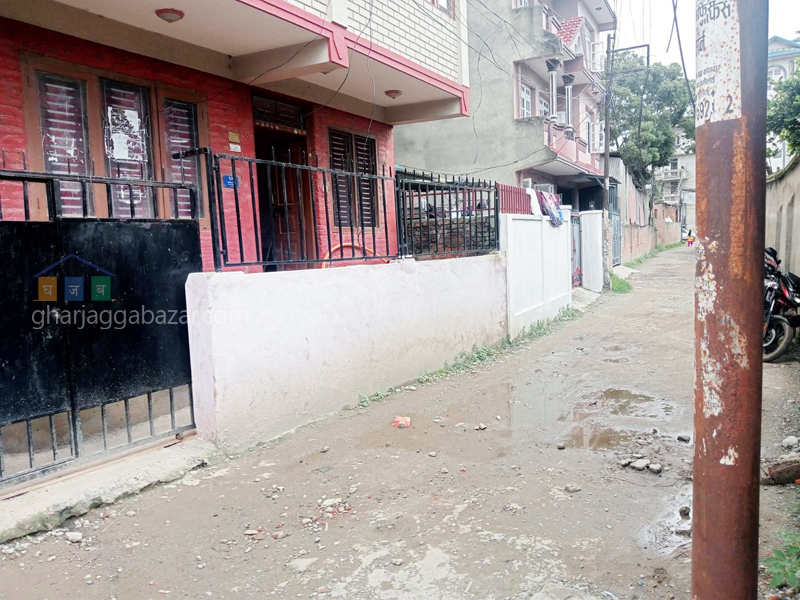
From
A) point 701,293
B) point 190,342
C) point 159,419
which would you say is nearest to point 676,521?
point 701,293

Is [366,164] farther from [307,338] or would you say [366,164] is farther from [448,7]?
[307,338]

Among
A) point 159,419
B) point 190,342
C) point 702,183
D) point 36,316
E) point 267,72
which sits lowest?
point 159,419

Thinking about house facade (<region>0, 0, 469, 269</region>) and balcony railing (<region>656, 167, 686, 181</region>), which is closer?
house facade (<region>0, 0, 469, 269</region>)

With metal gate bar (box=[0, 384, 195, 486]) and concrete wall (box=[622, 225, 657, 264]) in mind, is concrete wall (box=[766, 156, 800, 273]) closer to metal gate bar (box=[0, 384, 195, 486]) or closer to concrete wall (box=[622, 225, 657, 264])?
metal gate bar (box=[0, 384, 195, 486])

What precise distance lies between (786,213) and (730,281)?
933cm

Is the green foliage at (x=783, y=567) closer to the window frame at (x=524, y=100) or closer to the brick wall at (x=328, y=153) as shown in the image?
the brick wall at (x=328, y=153)

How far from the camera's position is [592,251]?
1500 cm

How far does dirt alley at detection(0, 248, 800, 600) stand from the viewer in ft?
9.20

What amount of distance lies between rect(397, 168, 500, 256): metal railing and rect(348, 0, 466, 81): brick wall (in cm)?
168

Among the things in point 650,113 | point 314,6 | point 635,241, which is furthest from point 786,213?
point 650,113

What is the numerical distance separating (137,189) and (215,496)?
3876 mm

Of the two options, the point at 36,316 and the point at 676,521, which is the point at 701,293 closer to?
the point at 676,521

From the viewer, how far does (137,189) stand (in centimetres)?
620

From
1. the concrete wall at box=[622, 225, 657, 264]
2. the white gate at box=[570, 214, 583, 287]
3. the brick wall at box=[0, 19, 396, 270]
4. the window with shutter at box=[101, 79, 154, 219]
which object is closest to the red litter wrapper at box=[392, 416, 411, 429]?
the brick wall at box=[0, 19, 396, 270]
